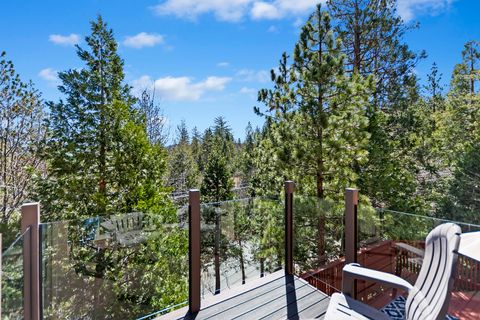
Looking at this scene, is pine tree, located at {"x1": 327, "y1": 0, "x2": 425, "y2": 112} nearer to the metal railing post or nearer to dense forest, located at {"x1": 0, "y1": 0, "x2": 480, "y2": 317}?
dense forest, located at {"x1": 0, "y1": 0, "x2": 480, "y2": 317}

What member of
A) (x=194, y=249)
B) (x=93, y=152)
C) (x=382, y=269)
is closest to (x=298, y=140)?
(x=382, y=269)

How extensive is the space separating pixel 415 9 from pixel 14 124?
12550mm

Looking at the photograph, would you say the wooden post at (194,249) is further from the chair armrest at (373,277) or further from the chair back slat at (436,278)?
the chair back slat at (436,278)

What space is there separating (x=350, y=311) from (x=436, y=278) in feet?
1.80

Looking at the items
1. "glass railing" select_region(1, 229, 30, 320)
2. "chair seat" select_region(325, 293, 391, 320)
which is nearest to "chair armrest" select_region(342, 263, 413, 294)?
"chair seat" select_region(325, 293, 391, 320)

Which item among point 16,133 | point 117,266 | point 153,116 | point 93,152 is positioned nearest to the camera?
point 117,266

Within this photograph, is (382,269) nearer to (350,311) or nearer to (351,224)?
(351,224)

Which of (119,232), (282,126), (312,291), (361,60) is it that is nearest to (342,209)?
(312,291)

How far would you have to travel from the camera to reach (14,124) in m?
8.88

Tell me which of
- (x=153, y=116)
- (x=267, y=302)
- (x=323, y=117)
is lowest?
(x=267, y=302)

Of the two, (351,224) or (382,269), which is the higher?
(351,224)

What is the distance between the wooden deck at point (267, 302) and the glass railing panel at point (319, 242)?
0.27 m

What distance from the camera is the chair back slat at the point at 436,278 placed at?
4.77ft

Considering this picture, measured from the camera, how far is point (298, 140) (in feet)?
22.0
